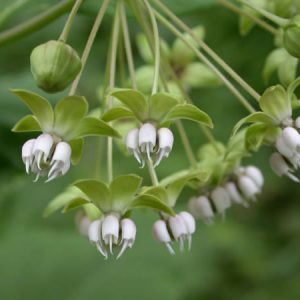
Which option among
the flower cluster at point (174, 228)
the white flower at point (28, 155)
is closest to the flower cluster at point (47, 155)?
the white flower at point (28, 155)

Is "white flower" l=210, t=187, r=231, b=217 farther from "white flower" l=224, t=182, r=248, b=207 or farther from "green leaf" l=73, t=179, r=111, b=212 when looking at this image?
"green leaf" l=73, t=179, r=111, b=212

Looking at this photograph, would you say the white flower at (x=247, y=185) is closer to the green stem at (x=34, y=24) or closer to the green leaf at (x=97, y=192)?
the green leaf at (x=97, y=192)

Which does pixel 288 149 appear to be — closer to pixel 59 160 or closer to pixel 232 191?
pixel 232 191

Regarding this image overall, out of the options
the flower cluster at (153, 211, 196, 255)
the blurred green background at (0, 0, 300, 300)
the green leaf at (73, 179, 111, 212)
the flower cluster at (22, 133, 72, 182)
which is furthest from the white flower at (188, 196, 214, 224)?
the blurred green background at (0, 0, 300, 300)

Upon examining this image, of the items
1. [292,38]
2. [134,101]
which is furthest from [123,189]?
[292,38]

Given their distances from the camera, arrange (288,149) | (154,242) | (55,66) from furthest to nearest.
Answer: (154,242) → (288,149) → (55,66)

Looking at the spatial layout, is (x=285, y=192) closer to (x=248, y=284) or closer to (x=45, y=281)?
(x=248, y=284)
